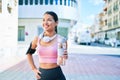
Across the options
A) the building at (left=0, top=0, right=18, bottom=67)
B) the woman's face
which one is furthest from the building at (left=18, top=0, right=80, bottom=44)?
the woman's face

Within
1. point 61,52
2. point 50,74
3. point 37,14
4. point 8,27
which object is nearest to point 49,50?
point 61,52

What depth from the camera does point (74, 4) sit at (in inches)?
1951

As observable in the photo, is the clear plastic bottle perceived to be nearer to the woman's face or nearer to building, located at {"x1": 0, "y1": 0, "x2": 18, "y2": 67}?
the woman's face

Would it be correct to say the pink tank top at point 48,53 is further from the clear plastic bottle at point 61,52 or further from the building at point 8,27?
the building at point 8,27

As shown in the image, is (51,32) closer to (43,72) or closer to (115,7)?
(43,72)

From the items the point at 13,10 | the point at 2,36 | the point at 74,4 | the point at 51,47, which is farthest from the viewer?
the point at 74,4

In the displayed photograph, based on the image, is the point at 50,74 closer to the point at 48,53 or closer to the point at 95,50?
the point at 48,53

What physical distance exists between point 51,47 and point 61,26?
Answer: 1800 inches

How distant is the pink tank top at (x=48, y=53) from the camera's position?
2.78 metres

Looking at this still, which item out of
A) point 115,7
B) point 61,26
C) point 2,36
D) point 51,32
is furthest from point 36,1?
point 51,32

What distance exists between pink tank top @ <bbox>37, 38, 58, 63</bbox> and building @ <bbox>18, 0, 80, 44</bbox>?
43.0 m

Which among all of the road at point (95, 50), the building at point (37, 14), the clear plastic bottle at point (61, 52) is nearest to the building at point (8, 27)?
the road at point (95, 50)

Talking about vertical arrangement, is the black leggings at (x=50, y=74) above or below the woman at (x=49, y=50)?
below

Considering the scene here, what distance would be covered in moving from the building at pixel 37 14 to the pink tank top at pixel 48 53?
43.0 meters
